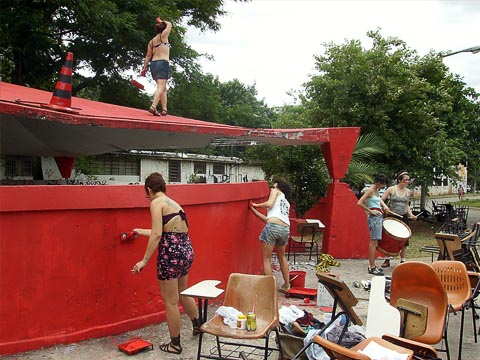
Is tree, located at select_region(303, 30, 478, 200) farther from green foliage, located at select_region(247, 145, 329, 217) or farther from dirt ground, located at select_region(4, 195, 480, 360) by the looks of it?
dirt ground, located at select_region(4, 195, 480, 360)

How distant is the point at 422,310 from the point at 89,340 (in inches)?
129

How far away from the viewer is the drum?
7656mm

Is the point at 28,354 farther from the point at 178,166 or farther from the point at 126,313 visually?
the point at 178,166

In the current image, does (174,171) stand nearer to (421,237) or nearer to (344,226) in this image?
(421,237)

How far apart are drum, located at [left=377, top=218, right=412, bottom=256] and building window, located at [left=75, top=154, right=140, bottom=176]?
11.2 m

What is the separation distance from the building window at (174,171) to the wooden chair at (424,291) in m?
16.7

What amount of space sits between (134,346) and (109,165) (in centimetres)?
1383

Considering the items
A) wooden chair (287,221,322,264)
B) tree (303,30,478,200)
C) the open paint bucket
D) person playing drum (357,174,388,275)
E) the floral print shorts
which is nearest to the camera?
the floral print shorts

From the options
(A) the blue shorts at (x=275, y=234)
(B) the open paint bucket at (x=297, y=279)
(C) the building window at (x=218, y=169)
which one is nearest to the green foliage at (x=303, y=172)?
(B) the open paint bucket at (x=297, y=279)

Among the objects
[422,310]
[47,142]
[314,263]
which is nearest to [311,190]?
[314,263]

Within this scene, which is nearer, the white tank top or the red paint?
the red paint

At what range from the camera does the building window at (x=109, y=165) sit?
1571 cm

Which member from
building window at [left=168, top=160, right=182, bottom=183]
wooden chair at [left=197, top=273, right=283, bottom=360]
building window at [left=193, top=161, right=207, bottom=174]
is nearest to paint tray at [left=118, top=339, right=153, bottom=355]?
wooden chair at [left=197, top=273, right=283, bottom=360]

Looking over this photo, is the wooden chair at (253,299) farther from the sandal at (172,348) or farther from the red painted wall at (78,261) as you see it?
the red painted wall at (78,261)
